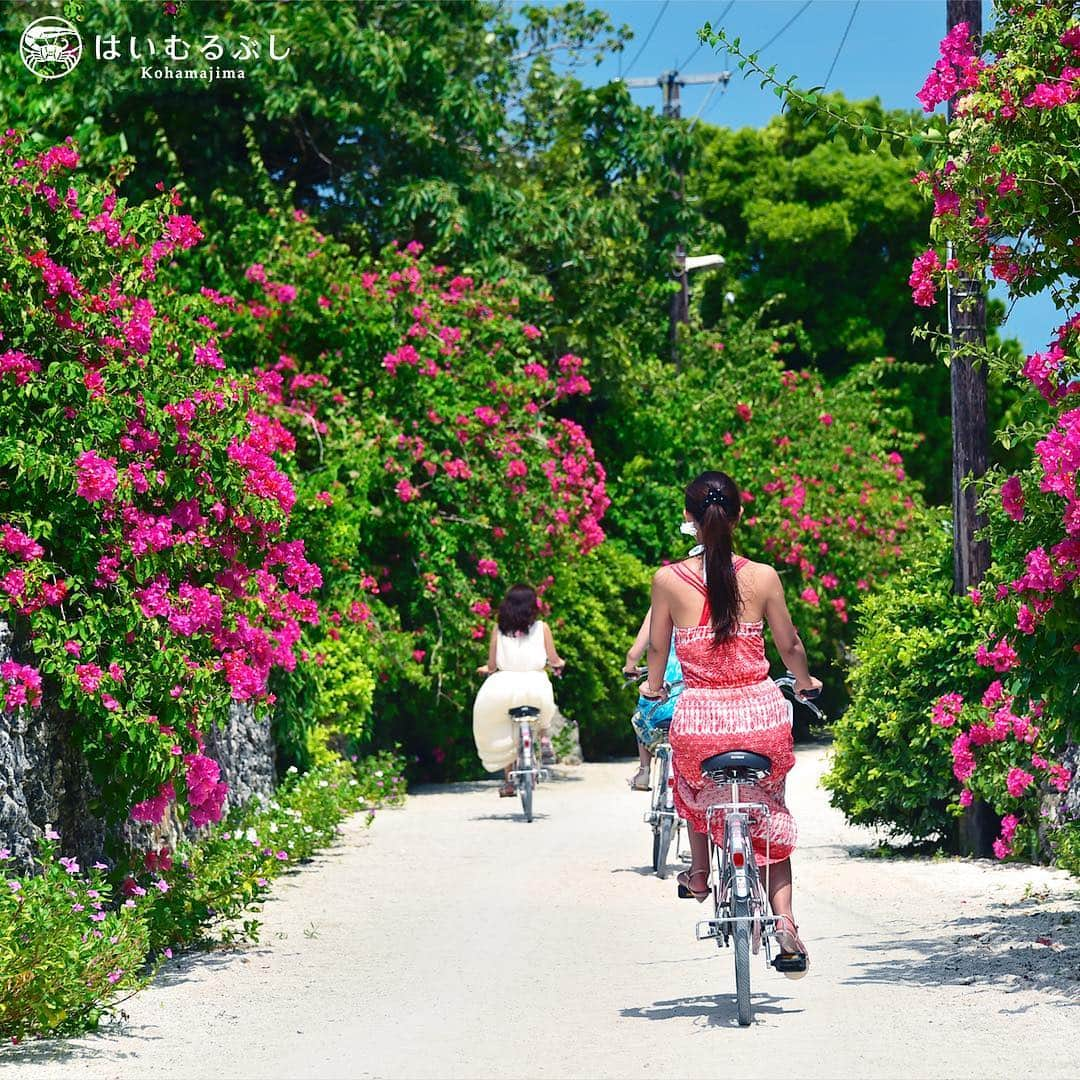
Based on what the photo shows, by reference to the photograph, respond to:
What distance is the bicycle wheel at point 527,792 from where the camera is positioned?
14.6m

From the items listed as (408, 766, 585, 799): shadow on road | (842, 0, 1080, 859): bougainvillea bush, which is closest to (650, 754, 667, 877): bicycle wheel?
(842, 0, 1080, 859): bougainvillea bush

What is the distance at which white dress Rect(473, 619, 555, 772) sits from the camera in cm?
1483

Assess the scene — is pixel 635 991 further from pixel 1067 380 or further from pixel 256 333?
pixel 256 333

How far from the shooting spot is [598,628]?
21.5 meters

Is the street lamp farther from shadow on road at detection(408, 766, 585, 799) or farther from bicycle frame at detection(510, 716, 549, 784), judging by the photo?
bicycle frame at detection(510, 716, 549, 784)

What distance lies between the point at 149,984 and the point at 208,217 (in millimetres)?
14141

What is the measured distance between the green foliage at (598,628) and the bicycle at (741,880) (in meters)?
13.1

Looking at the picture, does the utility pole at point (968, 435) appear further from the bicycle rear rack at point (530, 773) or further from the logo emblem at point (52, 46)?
the logo emblem at point (52, 46)

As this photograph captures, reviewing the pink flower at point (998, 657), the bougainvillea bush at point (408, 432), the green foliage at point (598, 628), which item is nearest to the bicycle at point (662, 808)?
the pink flower at point (998, 657)

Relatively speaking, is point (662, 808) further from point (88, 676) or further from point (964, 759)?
point (88, 676)

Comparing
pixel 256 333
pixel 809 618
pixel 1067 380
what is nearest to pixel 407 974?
pixel 1067 380

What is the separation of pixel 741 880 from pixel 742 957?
0.93 ft

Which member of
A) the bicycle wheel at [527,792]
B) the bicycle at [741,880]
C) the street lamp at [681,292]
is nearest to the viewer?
the bicycle at [741,880]

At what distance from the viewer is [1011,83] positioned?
713 cm
